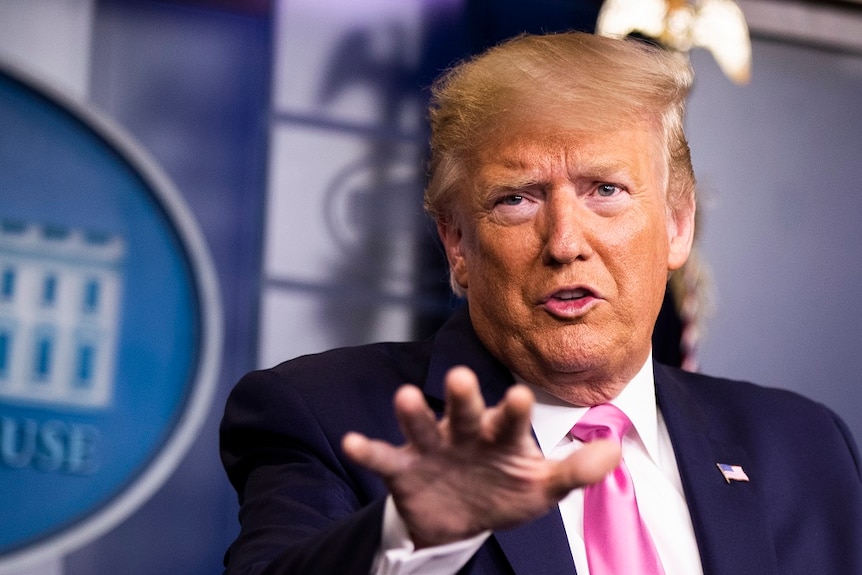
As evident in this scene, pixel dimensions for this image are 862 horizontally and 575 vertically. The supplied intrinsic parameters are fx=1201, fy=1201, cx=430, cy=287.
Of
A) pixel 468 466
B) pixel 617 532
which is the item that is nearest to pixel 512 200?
pixel 617 532

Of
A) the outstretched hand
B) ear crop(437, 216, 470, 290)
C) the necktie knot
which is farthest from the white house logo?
the outstretched hand

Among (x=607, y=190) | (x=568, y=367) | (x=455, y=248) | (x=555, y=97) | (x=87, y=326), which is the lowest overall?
(x=87, y=326)

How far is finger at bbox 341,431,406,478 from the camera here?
101 centimetres

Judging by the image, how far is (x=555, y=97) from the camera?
168cm

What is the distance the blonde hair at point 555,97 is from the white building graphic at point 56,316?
49.1 inches

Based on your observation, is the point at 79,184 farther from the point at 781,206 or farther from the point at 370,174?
the point at 781,206

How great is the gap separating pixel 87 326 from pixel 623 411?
1556mm

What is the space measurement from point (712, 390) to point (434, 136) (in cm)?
63

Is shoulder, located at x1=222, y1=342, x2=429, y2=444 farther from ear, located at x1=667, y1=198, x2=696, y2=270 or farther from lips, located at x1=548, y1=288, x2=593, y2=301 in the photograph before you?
ear, located at x1=667, y1=198, x2=696, y2=270

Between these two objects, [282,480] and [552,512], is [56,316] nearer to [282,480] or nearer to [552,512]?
[282,480]

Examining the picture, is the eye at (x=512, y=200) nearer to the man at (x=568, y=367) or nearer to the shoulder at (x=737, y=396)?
the man at (x=568, y=367)

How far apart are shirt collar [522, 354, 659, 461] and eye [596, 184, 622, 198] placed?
268mm

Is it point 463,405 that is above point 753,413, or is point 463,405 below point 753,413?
above

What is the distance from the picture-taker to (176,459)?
2865 mm
